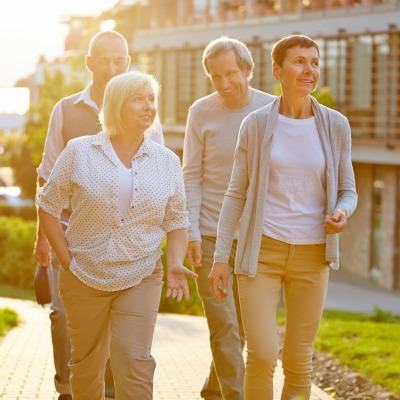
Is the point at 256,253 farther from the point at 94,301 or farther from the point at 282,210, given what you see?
the point at 94,301

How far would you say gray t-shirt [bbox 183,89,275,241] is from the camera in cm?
496

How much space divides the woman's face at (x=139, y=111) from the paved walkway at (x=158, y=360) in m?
2.52

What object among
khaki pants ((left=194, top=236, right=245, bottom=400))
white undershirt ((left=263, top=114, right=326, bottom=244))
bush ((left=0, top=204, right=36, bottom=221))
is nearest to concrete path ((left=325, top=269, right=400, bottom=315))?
bush ((left=0, top=204, right=36, bottom=221))

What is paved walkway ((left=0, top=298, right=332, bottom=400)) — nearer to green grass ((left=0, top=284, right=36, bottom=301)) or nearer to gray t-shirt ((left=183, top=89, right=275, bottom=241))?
gray t-shirt ((left=183, top=89, right=275, bottom=241))

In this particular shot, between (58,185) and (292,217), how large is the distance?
1.18 metres

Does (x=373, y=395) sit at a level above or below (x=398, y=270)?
above

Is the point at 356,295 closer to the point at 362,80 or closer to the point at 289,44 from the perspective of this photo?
the point at 362,80

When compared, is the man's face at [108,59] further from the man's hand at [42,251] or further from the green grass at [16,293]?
the green grass at [16,293]

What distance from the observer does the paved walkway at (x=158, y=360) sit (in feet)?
19.4

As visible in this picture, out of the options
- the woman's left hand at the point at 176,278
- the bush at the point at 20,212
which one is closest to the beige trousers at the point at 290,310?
the woman's left hand at the point at 176,278

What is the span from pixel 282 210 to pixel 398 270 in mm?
21070

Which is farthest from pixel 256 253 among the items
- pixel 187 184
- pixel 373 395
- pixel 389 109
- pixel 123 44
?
pixel 389 109

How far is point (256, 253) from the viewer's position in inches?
152

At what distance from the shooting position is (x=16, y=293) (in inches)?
605
